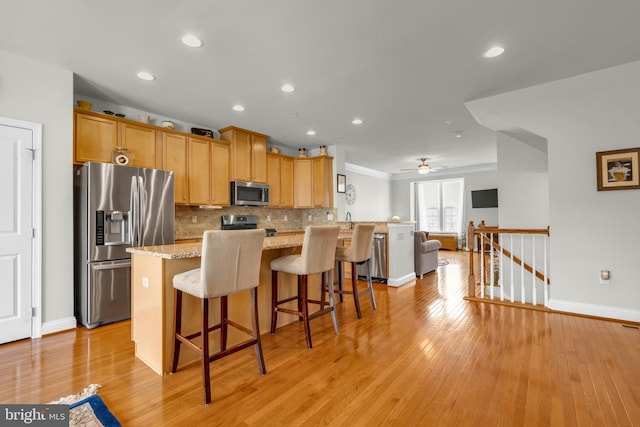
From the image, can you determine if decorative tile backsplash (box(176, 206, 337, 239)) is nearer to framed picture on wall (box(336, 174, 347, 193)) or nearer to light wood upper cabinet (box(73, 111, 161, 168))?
framed picture on wall (box(336, 174, 347, 193))

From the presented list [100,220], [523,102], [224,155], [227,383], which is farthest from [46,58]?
[523,102]

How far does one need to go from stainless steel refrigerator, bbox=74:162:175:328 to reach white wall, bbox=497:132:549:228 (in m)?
4.76

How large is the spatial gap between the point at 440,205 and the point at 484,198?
148 centimetres

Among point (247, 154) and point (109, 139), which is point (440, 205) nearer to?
point (247, 154)

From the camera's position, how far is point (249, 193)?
5137 mm

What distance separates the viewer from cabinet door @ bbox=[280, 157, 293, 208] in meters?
5.87

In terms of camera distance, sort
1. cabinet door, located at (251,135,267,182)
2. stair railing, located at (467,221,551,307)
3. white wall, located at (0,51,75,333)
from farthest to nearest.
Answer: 1. cabinet door, located at (251,135,267,182)
2. stair railing, located at (467,221,551,307)
3. white wall, located at (0,51,75,333)

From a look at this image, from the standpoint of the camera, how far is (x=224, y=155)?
4875mm

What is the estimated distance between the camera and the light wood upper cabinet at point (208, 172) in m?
4.48

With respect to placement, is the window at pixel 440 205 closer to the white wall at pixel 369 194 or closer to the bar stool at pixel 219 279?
the white wall at pixel 369 194

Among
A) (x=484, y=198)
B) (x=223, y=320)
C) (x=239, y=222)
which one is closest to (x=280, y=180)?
(x=239, y=222)

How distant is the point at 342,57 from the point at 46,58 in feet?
9.10

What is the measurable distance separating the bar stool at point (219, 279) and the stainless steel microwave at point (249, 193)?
2953 mm

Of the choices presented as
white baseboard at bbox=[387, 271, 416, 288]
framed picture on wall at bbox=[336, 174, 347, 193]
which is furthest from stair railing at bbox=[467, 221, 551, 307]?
framed picture on wall at bbox=[336, 174, 347, 193]
